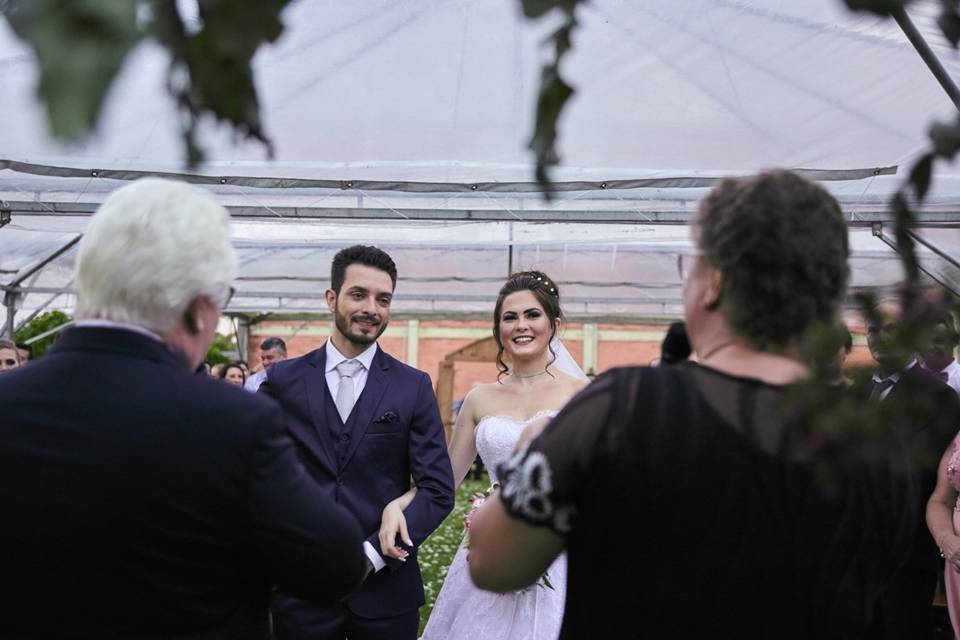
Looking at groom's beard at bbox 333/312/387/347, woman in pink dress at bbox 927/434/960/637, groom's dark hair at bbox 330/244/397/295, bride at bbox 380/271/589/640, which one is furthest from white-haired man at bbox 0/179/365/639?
woman in pink dress at bbox 927/434/960/637

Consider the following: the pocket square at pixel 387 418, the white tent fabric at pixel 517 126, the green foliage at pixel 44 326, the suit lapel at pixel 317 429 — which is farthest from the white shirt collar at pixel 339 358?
the green foliage at pixel 44 326

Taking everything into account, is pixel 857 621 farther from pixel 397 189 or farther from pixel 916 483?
pixel 397 189

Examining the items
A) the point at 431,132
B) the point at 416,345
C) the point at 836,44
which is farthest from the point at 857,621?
the point at 416,345

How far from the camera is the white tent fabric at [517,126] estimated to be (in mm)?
6102

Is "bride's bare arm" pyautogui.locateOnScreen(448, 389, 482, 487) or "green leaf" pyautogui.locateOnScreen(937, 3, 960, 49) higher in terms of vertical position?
"green leaf" pyautogui.locateOnScreen(937, 3, 960, 49)

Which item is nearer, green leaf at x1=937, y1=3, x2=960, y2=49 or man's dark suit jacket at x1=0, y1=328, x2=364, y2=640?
green leaf at x1=937, y1=3, x2=960, y2=49

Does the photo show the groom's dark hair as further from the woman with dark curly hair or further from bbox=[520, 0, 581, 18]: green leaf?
bbox=[520, 0, 581, 18]: green leaf

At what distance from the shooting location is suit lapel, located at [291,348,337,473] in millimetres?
3814

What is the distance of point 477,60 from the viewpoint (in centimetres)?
643

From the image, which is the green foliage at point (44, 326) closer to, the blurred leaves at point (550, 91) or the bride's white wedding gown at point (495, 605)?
the bride's white wedding gown at point (495, 605)

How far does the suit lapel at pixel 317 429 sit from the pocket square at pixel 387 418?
0.63 ft

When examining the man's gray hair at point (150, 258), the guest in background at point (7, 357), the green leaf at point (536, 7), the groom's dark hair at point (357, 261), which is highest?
the green leaf at point (536, 7)

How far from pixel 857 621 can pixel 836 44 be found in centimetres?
512

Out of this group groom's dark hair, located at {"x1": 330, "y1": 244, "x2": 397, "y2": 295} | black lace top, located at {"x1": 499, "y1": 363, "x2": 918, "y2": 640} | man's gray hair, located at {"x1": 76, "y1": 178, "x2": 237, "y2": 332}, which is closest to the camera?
black lace top, located at {"x1": 499, "y1": 363, "x2": 918, "y2": 640}
